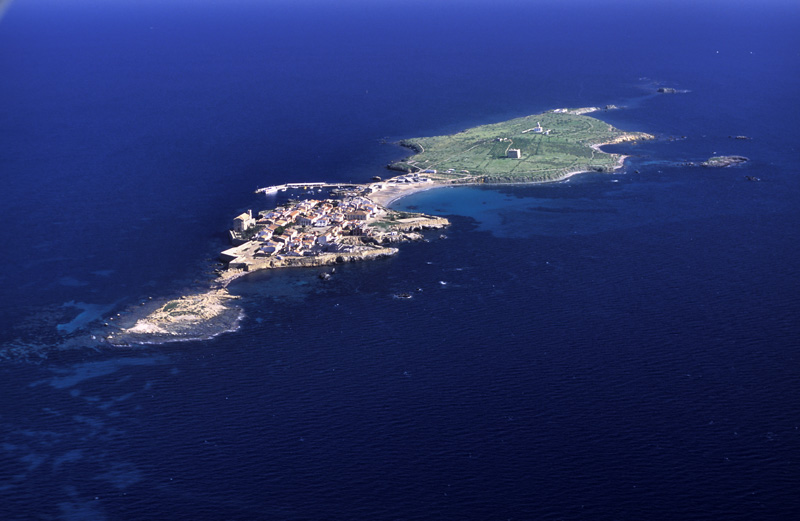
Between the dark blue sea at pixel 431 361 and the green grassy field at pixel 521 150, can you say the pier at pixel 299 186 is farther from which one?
the green grassy field at pixel 521 150

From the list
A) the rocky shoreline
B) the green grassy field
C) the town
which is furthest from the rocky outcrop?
the rocky shoreline

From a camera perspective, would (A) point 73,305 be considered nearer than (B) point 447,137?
Yes

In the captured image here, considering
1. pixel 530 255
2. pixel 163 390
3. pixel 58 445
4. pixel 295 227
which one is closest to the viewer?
pixel 58 445

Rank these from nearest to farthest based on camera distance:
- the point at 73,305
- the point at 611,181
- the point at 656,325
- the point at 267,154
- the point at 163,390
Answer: the point at 163,390, the point at 656,325, the point at 73,305, the point at 611,181, the point at 267,154

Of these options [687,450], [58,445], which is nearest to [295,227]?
[58,445]

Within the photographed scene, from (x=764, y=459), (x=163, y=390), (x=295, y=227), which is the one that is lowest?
(x=764, y=459)

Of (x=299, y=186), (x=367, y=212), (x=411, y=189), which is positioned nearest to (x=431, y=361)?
(x=367, y=212)

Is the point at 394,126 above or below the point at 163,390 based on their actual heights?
above

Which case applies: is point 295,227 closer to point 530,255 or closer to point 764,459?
point 530,255
